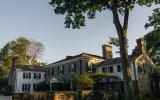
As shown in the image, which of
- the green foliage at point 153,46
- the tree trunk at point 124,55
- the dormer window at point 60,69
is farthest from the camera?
the green foliage at point 153,46

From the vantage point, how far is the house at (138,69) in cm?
3788

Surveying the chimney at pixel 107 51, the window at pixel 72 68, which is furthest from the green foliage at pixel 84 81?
the chimney at pixel 107 51

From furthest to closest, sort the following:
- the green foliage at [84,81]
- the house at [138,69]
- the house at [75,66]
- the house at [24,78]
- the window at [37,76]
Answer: the window at [37,76] → the house at [24,78] → the house at [75,66] → the house at [138,69] → the green foliage at [84,81]

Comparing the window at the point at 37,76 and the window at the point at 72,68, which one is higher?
the window at the point at 72,68

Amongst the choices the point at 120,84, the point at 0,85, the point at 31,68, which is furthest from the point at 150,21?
the point at 0,85

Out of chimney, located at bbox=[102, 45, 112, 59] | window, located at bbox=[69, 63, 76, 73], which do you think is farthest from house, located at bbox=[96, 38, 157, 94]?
window, located at bbox=[69, 63, 76, 73]

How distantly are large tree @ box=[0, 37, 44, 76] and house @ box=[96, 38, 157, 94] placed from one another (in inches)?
1653

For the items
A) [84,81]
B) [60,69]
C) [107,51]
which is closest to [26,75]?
[60,69]

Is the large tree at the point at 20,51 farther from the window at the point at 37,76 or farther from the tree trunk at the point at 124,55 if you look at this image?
the tree trunk at the point at 124,55

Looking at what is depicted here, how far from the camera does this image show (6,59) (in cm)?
8219

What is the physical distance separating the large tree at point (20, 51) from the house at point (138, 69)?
4199 centimetres

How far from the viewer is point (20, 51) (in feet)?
264

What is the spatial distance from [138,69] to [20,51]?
2039 inches

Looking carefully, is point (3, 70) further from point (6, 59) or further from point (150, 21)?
point (150, 21)
